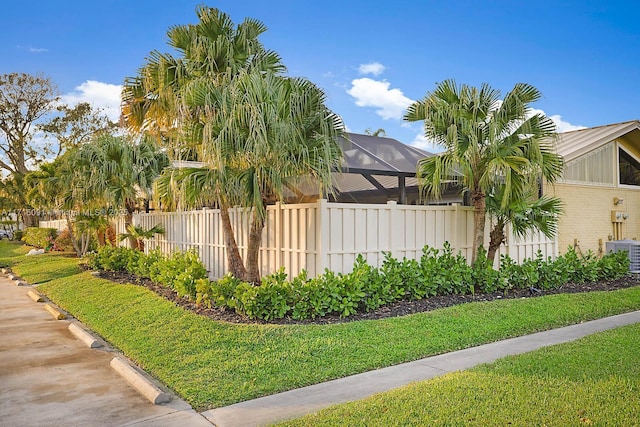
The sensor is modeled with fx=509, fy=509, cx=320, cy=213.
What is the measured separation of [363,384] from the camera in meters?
5.12

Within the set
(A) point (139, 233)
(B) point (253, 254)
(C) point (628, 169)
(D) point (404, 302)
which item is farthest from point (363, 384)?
(C) point (628, 169)

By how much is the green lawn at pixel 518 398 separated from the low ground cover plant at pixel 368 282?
279 cm

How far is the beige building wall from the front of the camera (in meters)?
13.9

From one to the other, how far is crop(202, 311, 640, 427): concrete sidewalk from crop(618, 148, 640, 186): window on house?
1092 centimetres

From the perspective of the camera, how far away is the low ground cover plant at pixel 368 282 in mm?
7535

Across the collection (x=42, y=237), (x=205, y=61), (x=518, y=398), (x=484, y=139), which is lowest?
(x=518, y=398)

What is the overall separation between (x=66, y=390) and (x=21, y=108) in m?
37.0

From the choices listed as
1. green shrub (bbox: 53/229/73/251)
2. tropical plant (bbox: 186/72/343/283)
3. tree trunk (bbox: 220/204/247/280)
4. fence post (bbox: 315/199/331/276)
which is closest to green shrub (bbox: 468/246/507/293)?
fence post (bbox: 315/199/331/276)

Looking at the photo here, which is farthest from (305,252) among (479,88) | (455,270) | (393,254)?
(479,88)

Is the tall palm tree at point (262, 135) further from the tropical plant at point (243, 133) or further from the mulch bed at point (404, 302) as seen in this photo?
the mulch bed at point (404, 302)

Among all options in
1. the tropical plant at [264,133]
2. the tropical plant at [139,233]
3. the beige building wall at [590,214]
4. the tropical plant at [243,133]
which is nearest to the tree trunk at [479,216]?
the tropical plant at [264,133]

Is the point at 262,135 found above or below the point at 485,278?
above

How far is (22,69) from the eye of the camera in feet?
114

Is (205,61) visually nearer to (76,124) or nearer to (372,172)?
(372,172)
